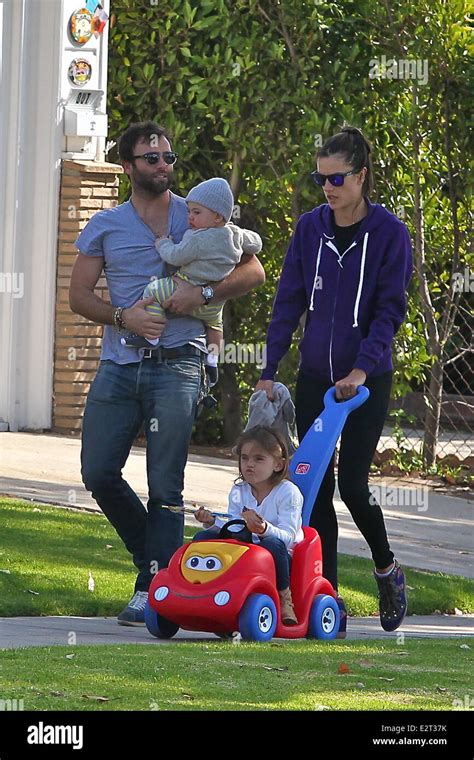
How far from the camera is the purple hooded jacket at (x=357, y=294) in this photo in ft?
21.7

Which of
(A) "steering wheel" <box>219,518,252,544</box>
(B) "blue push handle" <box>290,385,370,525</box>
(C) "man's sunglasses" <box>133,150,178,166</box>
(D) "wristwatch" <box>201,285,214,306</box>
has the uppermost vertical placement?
(C) "man's sunglasses" <box>133,150,178,166</box>

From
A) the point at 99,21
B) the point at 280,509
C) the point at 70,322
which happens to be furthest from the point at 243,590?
the point at 99,21

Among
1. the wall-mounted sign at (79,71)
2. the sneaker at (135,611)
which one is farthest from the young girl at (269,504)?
the wall-mounted sign at (79,71)

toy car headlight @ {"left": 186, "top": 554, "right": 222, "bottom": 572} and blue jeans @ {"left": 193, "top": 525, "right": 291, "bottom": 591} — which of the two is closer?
toy car headlight @ {"left": 186, "top": 554, "right": 222, "bottom": 572}

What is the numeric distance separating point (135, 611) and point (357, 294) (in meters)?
1.57

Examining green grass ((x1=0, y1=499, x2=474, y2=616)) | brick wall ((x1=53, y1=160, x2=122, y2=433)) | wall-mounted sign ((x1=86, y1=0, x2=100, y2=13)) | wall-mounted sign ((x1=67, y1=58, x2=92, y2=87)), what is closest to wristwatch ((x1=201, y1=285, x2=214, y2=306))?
green grass ((x1=0, y1=499, x2=474, y2=616))

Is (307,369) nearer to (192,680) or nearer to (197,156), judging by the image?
(192,680)

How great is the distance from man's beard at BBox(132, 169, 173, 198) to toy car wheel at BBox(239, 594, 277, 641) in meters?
1.74

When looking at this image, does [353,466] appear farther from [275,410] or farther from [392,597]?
[392,597]

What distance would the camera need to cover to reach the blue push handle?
6.58 metres

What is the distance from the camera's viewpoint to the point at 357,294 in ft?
21.7

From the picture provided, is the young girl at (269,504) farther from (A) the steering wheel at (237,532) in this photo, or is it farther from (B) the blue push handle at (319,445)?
(B) the blue push handle at (319,445)

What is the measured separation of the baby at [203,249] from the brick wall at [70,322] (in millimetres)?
5250

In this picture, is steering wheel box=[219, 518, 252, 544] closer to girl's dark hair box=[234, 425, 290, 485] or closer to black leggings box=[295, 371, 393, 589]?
girl's dark hair box=[234, 425, 290, 485]
